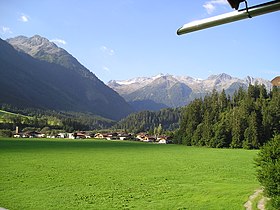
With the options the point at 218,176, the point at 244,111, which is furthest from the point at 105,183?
the point at 244,111

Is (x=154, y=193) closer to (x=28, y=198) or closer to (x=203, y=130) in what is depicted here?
(x=28, y=198)

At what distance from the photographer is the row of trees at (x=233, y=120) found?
3962 inches

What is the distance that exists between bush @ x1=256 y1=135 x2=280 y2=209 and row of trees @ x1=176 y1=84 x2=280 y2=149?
80209mm

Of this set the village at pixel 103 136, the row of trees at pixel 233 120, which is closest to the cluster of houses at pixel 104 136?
the village at pixel 103 136

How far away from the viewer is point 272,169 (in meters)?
15.1

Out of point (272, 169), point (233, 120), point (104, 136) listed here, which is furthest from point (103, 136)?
point (272, 169)

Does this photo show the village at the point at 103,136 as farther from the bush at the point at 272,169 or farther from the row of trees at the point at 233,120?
the bush at the point at 272,169

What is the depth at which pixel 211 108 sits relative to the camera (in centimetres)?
12419

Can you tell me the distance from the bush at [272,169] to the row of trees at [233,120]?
80.2 metres

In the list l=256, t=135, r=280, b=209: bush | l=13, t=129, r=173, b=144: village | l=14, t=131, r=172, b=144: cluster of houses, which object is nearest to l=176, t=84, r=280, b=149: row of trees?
l=13, t=129, r=173, b=144: village

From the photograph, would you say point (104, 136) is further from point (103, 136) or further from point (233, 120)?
point (233, 120)

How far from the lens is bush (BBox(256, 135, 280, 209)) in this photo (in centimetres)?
1477

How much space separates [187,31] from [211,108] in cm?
12401

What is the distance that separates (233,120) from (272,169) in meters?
94.4
